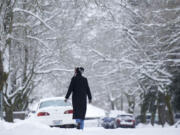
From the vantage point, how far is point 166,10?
2019 centimetres

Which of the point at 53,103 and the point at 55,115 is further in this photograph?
the point at 53,103

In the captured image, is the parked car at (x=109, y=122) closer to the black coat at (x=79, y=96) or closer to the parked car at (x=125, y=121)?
the parked car at (x=125, y=121)

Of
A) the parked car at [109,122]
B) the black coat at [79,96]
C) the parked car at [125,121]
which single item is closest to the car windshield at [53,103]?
the black coat at [79,96]

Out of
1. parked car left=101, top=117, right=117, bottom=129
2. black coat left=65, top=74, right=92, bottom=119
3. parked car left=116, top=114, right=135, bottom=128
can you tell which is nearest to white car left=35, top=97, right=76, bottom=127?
black coat left=65, top=74, right=92, bottom=119

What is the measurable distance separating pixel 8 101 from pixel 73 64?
5.25 meters

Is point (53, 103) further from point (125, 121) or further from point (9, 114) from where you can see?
point (125, 121)

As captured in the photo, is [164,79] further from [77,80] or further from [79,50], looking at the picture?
[77,80]

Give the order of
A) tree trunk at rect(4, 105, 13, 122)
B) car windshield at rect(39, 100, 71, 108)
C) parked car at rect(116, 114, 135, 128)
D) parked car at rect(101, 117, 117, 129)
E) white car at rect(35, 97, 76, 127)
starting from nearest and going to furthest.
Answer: white car at rect(35, 97, 76, 127), car windshield at rect(39, 100, 71, 108), tree trunk at rect(4, 105, 13, 122), parked car at rect(116, 114, 135, 128), parked car at rect(101, 117, 117, 129)

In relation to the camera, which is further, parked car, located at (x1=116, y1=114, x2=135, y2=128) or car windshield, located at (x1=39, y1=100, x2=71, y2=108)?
parked car, located at (x1=116, y1=114, x2=135, y2=128)

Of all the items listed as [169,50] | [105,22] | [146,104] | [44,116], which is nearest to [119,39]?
[105,22]

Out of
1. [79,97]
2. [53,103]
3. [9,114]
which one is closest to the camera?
[79,97]

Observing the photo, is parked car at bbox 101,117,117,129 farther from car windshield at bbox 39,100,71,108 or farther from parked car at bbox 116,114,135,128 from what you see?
car windshield at bbox 39,100,71,108

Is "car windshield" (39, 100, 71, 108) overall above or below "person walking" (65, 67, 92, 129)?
below

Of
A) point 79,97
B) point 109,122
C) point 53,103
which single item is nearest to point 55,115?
point 53,103
